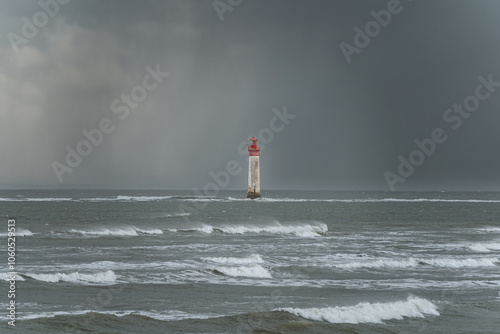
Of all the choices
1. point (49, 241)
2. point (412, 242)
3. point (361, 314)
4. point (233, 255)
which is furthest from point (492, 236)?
point (361, 314)

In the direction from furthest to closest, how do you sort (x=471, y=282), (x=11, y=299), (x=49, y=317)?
(x=471, y=282) → (x=11, y=299) → (x=49, y=317)

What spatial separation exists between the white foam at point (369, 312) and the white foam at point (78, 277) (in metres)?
7.79

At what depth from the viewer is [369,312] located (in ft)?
61.6

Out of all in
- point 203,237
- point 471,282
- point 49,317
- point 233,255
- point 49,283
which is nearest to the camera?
point 49,317

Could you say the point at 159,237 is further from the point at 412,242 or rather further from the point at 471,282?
the point at 471,282

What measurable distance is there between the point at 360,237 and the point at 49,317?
102ft

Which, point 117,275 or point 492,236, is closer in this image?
point 117,275

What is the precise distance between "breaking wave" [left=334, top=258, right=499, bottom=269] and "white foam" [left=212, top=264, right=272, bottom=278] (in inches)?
148

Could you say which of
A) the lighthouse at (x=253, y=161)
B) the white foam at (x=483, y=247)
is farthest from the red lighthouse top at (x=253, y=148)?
the white foam at (x=483, y=247)

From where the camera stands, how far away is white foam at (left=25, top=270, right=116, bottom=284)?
2366 cm

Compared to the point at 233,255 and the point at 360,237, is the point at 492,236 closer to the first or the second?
the point at 360,237

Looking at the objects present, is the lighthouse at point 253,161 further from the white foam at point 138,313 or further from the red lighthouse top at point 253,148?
the white foam at point 138,313

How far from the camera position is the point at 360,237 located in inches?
1807

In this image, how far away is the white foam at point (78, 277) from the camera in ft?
77.6
